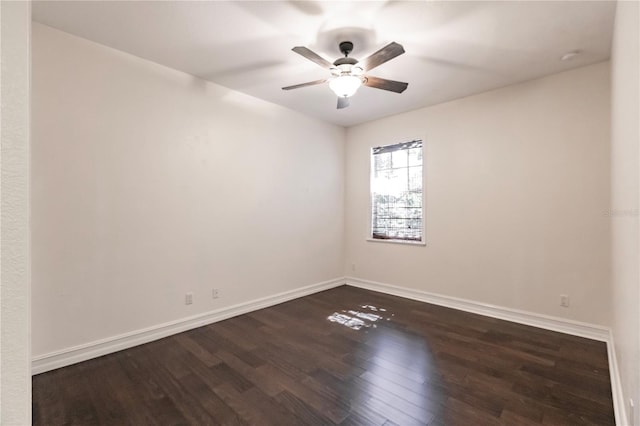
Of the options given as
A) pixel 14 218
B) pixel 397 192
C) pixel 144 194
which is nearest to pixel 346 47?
pixel 144 194

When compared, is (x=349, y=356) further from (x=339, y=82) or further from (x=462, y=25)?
(x=462, y=25)

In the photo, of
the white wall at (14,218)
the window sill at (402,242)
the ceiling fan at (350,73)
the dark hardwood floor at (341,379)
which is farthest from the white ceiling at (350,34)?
the dark hardwood floor at (341,379)

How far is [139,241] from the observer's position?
290cm

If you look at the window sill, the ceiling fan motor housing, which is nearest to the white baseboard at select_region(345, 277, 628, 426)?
the window sill

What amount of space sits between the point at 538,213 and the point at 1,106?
13.4ft

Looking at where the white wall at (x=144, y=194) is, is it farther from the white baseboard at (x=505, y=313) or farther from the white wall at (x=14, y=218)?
the white wall at (x=14, y=218)

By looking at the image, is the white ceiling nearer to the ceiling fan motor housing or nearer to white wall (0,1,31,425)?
the ceiling fan motor housing

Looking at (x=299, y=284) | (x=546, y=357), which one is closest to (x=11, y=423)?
(x=546, y=357)

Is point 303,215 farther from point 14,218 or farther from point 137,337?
point 14,218

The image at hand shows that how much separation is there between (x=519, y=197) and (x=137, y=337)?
169 inches

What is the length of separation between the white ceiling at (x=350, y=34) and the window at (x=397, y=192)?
129cm

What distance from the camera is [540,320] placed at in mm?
3260

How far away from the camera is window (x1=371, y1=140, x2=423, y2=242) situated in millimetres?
4379

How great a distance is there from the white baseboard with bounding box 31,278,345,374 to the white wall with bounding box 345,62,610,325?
2109mm
